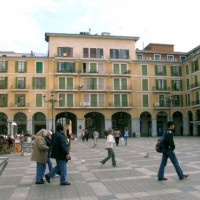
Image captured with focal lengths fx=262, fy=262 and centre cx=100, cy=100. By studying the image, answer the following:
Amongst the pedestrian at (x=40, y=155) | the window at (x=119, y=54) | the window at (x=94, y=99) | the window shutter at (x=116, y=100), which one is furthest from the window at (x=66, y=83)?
the pedestrian at (x=40, y=155)

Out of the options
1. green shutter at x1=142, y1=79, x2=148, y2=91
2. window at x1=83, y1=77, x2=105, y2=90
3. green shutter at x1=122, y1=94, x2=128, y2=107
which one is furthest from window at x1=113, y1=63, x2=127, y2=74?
green shutter at x1=122, y1=94, x2=128, y2=107

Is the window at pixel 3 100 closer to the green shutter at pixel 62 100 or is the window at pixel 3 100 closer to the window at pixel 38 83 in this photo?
the window at pixel 38 83

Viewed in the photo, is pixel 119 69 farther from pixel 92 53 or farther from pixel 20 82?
pixel 20 82

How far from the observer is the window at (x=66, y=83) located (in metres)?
44.8

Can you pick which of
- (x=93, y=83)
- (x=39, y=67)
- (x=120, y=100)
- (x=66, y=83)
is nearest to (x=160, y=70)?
(x=120, y=100)

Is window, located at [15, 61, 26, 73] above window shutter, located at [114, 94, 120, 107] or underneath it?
above

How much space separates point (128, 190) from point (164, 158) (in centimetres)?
168

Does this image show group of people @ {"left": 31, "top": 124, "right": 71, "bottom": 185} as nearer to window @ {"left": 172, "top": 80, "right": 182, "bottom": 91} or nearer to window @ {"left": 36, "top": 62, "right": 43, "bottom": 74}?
window @ {"left": 36, "top": 62, "right": 43, "bottom": 74}

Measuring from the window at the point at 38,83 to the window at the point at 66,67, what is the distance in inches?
128

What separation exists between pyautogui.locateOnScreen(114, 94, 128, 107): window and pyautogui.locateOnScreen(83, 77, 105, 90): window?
10.2 ft

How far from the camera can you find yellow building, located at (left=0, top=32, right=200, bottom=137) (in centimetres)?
4372

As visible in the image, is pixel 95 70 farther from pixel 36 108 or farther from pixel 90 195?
pixel 90 195

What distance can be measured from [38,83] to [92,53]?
10883 mm

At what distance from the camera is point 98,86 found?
45.8 m
